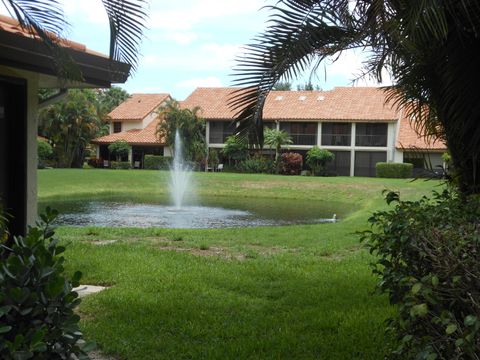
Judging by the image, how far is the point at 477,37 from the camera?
4.18m

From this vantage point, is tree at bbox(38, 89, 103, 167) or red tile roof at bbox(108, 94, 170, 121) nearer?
tree at bbox(38, 89, 103, 167)

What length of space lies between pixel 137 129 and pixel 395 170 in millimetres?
25142

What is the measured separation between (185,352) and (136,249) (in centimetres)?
492

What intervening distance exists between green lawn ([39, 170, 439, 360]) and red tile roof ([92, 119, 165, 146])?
121ft

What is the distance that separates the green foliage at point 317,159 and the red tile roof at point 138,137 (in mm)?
13022

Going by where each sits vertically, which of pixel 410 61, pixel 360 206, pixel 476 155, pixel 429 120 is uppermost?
pixel 410 61

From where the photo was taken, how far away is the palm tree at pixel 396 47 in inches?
159

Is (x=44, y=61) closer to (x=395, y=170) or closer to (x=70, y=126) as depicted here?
(x=395, y=170)

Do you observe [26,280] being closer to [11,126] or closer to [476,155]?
[476,155]

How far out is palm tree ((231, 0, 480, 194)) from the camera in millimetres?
4031

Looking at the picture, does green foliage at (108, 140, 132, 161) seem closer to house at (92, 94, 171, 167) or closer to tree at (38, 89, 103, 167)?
house at (92, 94, 171, 167)

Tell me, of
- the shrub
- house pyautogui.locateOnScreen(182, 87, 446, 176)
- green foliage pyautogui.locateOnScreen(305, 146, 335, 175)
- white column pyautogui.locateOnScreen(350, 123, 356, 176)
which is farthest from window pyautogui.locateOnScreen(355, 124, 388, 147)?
the shrub

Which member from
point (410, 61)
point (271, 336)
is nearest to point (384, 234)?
point (271, 336)

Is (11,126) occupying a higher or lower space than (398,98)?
lower
